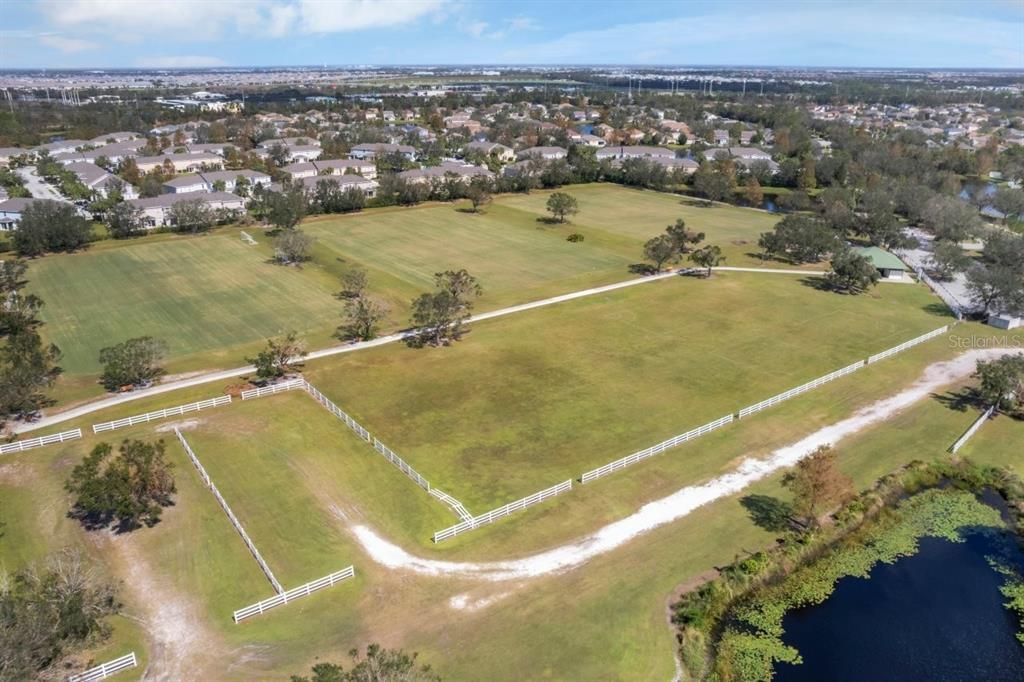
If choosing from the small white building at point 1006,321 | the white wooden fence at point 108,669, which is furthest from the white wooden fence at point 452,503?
the small white building at point 1006,321

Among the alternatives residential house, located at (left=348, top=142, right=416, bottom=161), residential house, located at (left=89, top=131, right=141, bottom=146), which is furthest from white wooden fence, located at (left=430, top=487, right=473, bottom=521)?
residential house, located at (left=89, top=131, right=141, bottom=146)

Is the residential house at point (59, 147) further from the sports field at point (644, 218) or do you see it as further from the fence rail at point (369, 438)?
the fence rail at point (369, 438)

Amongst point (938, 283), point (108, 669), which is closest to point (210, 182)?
point (108, 669)

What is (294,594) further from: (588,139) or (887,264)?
(588,139)

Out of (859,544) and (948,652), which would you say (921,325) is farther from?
(948,652)

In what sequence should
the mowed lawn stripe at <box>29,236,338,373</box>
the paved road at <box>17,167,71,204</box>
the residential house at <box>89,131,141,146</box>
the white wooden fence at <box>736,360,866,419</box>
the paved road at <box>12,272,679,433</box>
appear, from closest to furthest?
1. the paved road at <box>12,272,679,433</box>
2. the white wooden fence at <box>736,360,866,419</box>
3. the mowed lawn stripe at <box>29,236,338,373</box>
4. the paved road at <box>17,167,71,204</box>
5. the residential house at <box>89,131,141,146</box>

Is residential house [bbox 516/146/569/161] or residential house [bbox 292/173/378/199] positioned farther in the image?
residential house [bbox 516/146/569/161]

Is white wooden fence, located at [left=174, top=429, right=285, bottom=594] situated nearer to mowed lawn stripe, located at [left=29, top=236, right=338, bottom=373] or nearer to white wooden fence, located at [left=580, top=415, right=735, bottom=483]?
mowed lawn stripe, located at [left=29, top=236, right=338, bottom=373]
